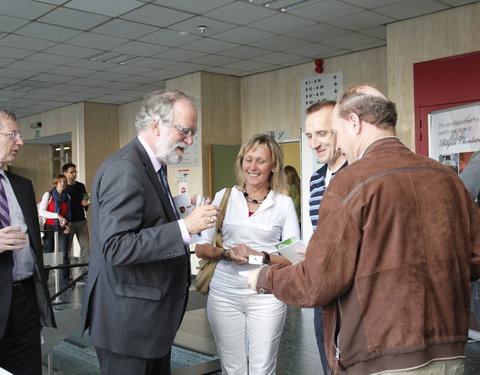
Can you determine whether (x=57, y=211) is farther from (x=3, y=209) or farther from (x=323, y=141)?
(x=323, y=141)

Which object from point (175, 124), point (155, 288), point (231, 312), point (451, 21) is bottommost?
point (231, 312)

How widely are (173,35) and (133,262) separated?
215 inches

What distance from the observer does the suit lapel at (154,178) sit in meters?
1.96

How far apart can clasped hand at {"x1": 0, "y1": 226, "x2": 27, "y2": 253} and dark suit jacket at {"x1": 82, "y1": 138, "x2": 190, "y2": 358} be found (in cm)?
49

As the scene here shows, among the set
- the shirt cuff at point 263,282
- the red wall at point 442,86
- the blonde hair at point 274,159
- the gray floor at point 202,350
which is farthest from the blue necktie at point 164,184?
the red wall at point 442,86

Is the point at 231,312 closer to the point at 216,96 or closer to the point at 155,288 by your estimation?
the point at 155,288

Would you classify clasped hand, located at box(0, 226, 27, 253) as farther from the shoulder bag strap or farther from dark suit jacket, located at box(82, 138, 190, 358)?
the shoulder bag strap

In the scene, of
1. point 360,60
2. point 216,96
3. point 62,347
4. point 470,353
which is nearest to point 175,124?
point 470,353

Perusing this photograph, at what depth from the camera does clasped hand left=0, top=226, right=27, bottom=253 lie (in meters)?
2.28

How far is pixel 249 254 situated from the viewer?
2.57 metres

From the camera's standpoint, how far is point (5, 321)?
252 cm

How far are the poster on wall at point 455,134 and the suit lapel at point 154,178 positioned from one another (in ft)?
13.5

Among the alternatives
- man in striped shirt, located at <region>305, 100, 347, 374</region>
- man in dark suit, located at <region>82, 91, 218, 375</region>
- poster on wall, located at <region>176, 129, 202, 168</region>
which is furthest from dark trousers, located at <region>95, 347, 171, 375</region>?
poster on wall, located at <region>176, 129, 202, 168</region>

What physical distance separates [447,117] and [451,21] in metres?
1.11
